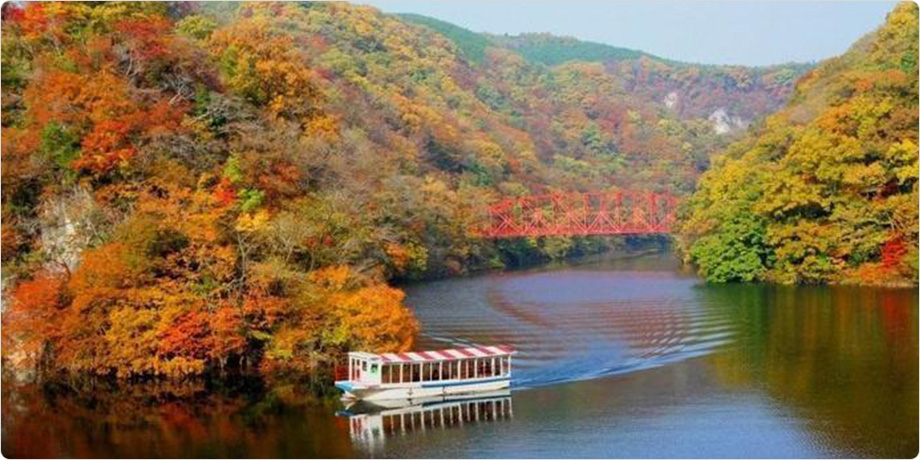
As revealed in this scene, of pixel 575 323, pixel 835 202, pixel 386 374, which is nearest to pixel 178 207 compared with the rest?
pixel 386 374

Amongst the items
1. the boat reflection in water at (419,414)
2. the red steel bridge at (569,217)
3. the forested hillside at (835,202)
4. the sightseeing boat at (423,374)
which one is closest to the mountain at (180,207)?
the sightseeing boat at (423,374)

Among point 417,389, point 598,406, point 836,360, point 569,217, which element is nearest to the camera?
point 598,406

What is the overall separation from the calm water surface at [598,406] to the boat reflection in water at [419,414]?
0.05m

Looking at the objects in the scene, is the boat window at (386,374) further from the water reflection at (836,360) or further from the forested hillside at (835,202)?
the forested hillside at (835,202)

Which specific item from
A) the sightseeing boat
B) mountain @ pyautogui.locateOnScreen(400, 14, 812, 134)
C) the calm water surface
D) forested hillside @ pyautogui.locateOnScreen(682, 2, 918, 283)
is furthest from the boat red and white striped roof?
mountain @ pyautogui.locateOnScreen(400, 14, 812, 134)

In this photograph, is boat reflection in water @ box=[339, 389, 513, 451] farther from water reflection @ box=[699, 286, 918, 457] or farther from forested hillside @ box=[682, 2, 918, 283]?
forested hillside @ box=[682, 2, 918, 283]

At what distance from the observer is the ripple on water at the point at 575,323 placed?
29.0m

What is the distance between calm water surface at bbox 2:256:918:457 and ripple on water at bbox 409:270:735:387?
0.37 feet

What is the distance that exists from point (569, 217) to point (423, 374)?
4250 cm

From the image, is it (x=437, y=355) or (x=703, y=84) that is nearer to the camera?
(x=437, y=355)

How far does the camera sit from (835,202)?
4656 centimetres

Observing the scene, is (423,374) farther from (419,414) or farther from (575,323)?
(575,323)

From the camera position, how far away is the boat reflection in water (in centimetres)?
2227

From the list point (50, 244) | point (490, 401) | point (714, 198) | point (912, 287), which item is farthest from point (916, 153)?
point (50, 244)
